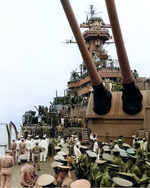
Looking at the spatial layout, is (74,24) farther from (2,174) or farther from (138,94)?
(2,174)

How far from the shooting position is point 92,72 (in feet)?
28.6

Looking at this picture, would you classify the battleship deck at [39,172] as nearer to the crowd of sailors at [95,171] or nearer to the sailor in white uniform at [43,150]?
the sailor in white uniform at [43,150]

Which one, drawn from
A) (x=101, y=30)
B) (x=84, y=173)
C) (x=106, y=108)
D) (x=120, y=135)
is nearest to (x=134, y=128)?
(x=120, y=135)

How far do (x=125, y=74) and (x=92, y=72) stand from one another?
3.44 feet

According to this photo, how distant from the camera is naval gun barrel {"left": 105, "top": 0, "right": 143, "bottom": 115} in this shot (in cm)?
729

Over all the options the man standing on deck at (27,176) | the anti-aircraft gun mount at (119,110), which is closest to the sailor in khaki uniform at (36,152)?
the anti-aircraft gun mount at (119,110)

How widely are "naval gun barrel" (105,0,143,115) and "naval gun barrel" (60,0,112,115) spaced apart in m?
0.71

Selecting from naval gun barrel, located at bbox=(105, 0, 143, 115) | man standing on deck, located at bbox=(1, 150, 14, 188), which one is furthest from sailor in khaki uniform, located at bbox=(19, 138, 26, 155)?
man standing on deck, located at bbox=(1, 150, 14, 188)

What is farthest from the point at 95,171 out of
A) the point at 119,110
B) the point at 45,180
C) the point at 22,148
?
the point at 119,110

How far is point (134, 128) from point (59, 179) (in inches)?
242

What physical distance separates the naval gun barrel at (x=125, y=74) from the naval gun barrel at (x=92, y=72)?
27.9 inches

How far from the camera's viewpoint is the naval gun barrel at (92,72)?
745cm

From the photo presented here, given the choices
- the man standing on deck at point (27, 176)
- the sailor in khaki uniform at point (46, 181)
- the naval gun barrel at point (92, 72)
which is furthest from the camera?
the naval gun barrel at point (92, 72)

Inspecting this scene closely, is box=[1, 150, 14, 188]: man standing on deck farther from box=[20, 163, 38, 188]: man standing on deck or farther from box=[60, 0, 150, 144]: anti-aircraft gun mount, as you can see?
box=[60, 0, 150, 144]: anti-aircraft gun mount
